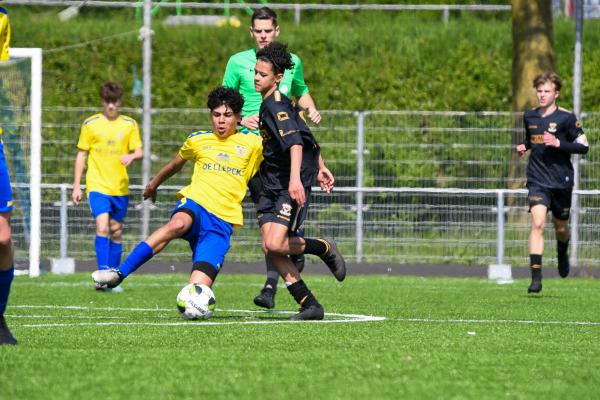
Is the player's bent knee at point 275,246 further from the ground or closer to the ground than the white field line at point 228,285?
further from the ground

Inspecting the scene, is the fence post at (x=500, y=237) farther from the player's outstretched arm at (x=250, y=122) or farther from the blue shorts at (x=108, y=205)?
the player's outstretched arm at (x=250, y=122)

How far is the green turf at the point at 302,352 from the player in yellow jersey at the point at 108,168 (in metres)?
2.34

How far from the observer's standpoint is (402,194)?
1995cm

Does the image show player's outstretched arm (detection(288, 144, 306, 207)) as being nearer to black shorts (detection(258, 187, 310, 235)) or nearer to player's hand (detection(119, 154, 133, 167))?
black shorts (detection(258, 187, 310, 235))

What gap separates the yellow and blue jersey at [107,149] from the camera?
15.0 m

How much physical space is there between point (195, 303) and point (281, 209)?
88cm

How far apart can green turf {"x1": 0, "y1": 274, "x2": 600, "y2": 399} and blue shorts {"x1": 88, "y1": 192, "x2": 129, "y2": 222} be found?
2.35 metres

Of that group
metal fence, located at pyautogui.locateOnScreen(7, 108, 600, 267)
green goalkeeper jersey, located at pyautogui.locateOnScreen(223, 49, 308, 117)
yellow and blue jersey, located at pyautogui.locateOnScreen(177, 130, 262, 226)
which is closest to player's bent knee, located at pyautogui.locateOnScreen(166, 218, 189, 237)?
yellow and blue jersey, located at pyautogui.locateOnScreen(177, 130, 262, 226)

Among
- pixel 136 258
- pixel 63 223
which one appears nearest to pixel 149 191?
pixel 136 258

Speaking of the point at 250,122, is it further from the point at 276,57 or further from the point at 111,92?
the point at 111,92

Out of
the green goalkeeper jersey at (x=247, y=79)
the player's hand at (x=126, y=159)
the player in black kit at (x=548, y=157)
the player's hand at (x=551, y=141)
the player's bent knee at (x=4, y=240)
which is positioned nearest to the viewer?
the player's bent knee at (x=4, y=240)

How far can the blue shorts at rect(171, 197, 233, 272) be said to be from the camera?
1024 centimetres

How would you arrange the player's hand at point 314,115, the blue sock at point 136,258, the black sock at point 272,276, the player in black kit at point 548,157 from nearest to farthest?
1. the blue sock at point 136,258
2. the player's hand at point 314,115
3. the black sock at point 272,276
4. the player in black kit at point 548,157

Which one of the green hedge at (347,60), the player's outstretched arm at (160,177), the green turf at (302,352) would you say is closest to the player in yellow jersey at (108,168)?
the green turf at (302,352)
